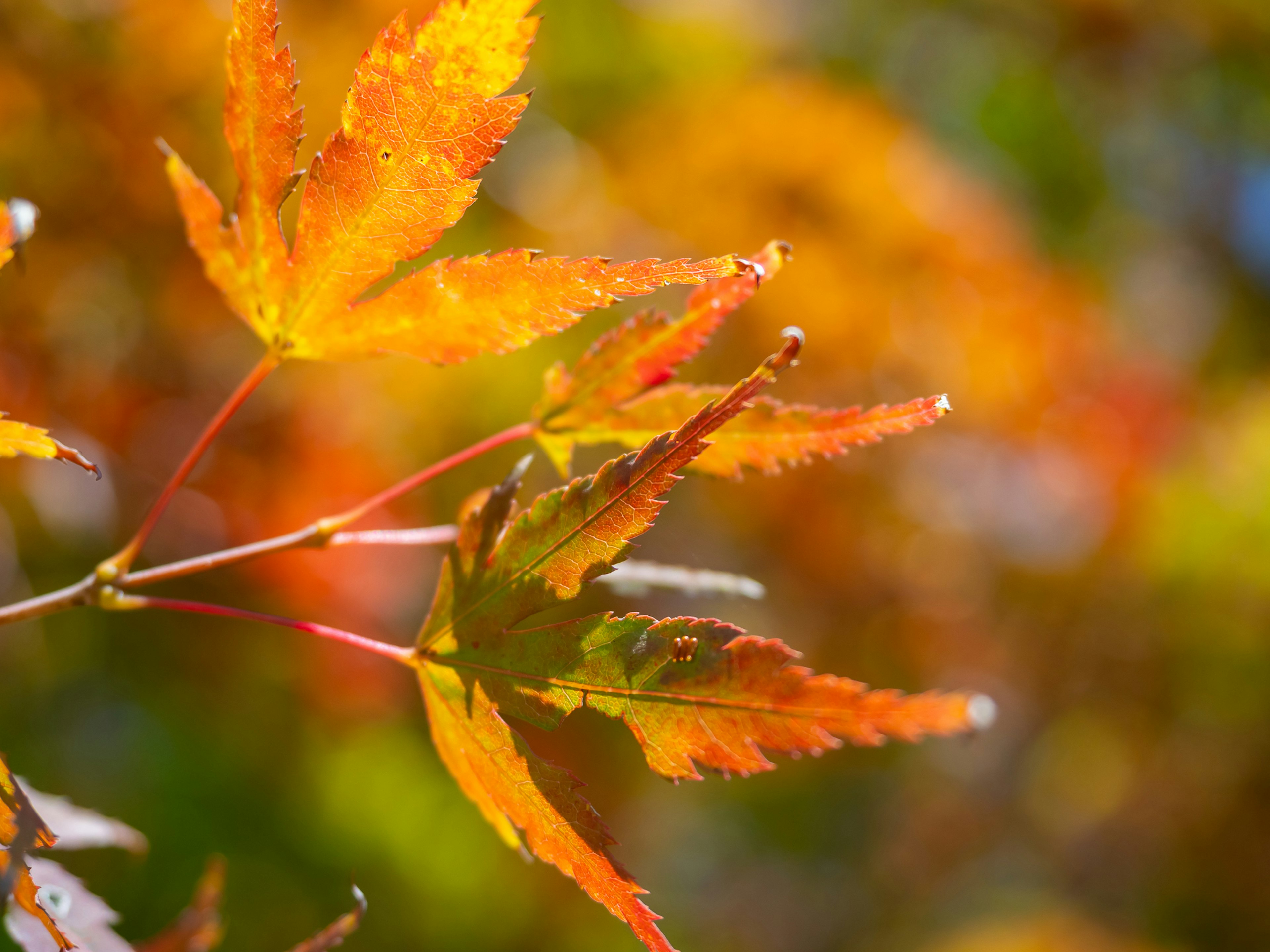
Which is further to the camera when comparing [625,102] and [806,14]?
[806,14]

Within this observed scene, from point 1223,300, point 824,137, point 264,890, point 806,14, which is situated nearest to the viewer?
point 264,890

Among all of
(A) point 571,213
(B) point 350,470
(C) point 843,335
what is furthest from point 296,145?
(C) point 843,335

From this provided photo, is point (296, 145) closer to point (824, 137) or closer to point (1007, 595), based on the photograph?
point (824, 137)

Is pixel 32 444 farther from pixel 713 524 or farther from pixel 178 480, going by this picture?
pixel 713 524

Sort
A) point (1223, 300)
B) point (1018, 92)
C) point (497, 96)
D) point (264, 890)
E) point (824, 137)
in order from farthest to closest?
1. point (1018, 92)
2. point (1223, 300)
3. point (824, 137)
4. point (264, 890)
5. point (497, 96)

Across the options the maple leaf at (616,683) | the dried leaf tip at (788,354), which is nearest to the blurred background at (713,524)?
the maple leaf at (616,683)

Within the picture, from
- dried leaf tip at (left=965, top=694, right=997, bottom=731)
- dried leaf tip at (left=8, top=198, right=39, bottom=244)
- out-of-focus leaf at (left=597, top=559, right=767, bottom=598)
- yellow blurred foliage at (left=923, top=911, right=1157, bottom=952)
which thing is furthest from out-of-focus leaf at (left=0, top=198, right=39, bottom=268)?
yellow blurred foliage at (left=923, top=911, right=1157, bottom=952)

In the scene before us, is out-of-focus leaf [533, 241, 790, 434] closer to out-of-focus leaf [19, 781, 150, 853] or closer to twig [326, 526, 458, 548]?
twig [326, 526, 458, 548]
